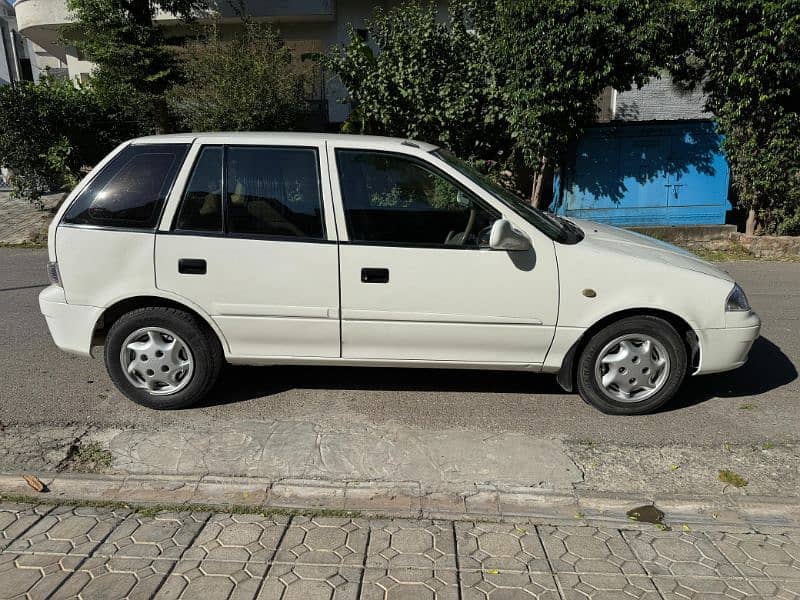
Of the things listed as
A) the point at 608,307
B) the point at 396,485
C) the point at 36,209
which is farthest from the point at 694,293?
the point at 36,209

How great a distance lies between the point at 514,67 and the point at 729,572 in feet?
28.2

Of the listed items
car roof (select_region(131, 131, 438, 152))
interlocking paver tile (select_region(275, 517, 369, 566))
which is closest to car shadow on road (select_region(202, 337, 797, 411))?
interlocking paver tile (select_region(275, 517, 369, 566))

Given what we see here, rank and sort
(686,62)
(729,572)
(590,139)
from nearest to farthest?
(729,572), (686,62), (590,139)

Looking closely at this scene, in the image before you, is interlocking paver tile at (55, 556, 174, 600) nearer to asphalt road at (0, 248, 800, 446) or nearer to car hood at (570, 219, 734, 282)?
asphalt road at (0, 248, 800, 446)

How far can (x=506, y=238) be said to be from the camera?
4.06 meters

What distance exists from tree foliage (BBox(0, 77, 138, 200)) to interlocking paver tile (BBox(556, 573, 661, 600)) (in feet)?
39.2

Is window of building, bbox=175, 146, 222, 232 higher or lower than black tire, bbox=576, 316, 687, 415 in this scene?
higher

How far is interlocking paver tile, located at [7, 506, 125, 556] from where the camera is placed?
9.92 feet

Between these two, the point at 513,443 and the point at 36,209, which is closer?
the point at 513,443

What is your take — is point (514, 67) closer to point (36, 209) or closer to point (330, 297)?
point (330, 297)

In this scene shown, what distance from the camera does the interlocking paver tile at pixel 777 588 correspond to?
2.74 metres

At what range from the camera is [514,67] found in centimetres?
1000

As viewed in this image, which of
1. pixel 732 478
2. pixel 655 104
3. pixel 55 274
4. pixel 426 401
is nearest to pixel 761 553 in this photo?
pixel 732 478

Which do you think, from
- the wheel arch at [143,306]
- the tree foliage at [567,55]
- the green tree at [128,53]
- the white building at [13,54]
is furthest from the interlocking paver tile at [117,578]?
the white building at [13,54]
